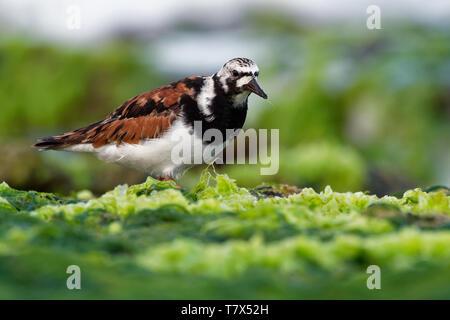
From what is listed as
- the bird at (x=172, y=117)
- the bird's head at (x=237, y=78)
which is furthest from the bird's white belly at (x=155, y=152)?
the bird's head at (x=237, y=78)

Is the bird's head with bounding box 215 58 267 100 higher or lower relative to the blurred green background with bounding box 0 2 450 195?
lower

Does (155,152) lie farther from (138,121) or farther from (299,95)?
(299,95)

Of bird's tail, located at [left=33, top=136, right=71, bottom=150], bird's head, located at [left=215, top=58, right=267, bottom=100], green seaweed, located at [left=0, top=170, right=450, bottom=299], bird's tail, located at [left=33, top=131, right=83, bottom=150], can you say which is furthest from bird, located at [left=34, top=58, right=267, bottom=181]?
green seaweed, located at [left=0, top=170, right=450, bottom=299]

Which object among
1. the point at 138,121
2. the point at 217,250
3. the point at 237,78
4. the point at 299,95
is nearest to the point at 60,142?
the point at 138,121

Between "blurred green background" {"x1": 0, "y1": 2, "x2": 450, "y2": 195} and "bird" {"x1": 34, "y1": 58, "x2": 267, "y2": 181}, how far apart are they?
2574mm

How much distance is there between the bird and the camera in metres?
5.65

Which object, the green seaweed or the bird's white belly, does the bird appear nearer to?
the bird's white belly

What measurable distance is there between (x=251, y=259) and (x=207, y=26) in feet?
68.1

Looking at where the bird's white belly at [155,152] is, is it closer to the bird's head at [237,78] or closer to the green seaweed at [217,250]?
the bird's head at [237,78]

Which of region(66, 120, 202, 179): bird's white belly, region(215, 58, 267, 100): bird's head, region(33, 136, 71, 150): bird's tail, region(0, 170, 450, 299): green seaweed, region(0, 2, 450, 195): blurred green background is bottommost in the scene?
region(0, 170, 450, 299): green seaweed

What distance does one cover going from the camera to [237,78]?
5.79 metres

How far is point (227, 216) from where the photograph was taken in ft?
9.84
